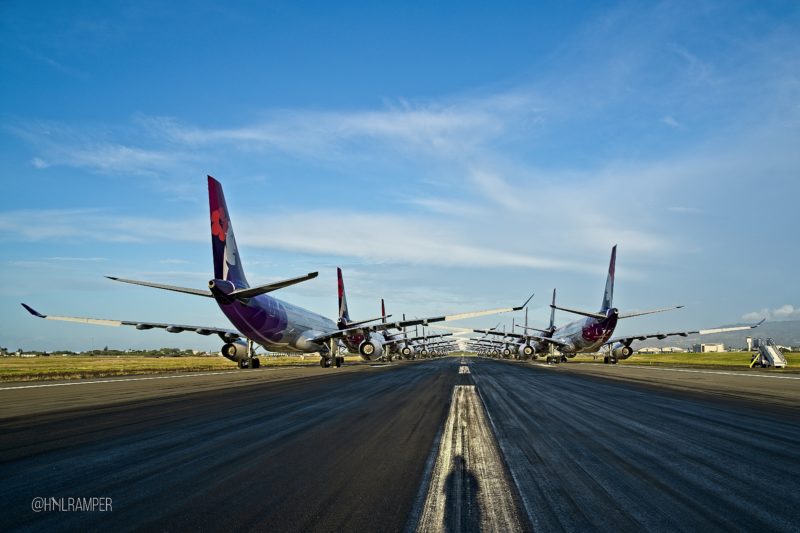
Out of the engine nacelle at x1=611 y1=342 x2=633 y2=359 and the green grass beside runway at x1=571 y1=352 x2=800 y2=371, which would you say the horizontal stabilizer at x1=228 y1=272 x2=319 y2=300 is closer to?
the green grass beside runway at x1=571 y1=352 x2=800 y2=371

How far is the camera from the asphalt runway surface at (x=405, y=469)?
446cm

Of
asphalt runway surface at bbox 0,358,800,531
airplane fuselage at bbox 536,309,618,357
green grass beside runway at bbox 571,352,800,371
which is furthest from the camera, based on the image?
green grass beside runway at bbox 571,352,800,371

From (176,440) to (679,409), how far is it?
41.1 feet

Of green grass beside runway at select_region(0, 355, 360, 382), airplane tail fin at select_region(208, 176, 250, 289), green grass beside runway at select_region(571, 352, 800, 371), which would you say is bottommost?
green grass beside runway at select_region(571, 352, 800, 371)

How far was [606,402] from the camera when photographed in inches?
593

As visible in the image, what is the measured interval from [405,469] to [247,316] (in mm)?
31618

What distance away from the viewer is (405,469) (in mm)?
6250

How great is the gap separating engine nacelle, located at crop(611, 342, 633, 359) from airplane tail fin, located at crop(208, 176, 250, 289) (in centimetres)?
5367

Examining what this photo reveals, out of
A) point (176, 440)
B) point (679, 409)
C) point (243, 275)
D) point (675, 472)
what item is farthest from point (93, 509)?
point (243, 275)

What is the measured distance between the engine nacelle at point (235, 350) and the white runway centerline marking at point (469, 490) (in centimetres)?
4142

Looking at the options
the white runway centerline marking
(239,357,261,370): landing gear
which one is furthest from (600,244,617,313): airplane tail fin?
the white runway centerline marking

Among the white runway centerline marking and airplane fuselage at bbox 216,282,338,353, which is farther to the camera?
airplane fuselage at bbox 216,282,338,353

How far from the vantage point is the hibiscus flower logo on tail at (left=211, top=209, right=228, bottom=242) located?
31.9 m

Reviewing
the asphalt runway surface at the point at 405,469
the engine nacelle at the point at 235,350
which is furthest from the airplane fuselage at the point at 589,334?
the asphalt runway surface at the point at 405,469
